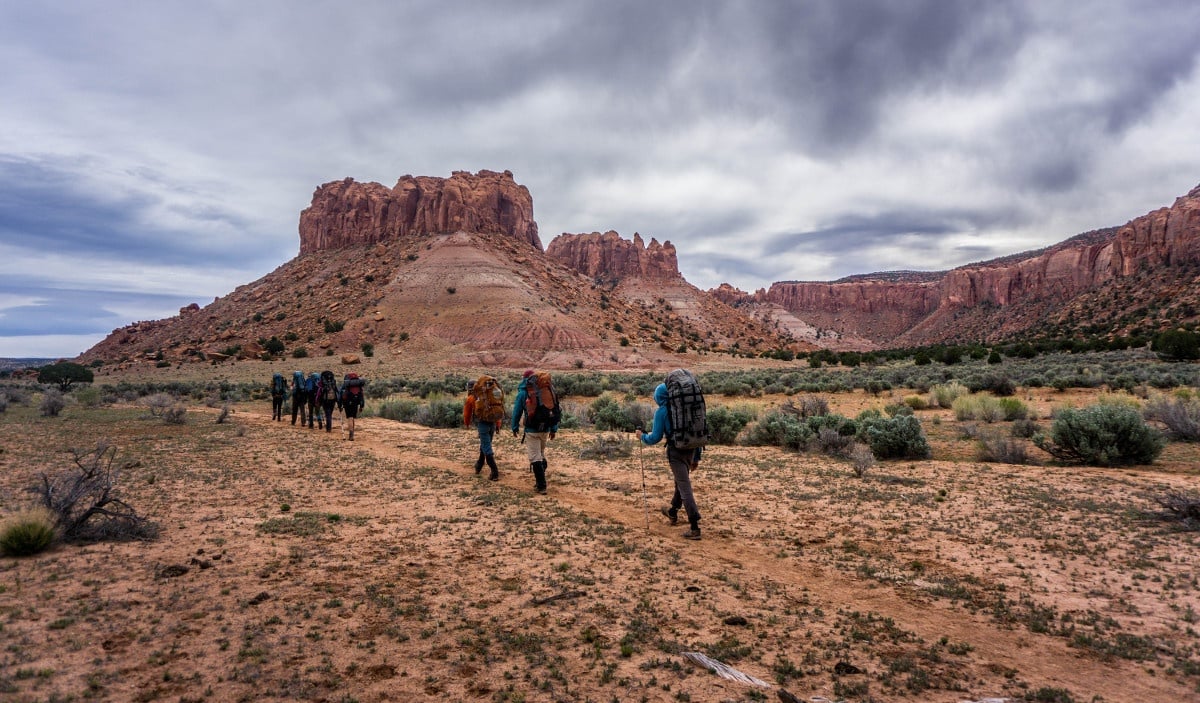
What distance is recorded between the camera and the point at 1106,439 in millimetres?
11398

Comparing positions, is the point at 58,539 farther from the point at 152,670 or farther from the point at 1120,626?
the point at 1120,626

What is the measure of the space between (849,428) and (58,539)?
1465 cm

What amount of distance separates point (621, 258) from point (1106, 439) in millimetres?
129679

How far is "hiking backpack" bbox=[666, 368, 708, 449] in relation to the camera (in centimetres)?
732

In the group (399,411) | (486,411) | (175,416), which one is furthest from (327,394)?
(486,411)

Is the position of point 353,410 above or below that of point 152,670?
above

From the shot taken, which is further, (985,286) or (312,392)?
(985,286)

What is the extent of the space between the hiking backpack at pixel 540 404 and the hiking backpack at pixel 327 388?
11719 mm

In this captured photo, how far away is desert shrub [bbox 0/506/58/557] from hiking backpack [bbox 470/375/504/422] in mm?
5873

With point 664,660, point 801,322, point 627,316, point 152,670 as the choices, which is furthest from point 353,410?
point 801,322

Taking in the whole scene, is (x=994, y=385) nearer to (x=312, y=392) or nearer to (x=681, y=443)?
(x=681, y=443)

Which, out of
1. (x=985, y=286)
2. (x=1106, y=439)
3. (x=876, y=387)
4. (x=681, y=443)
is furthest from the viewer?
(x=985, y=286)

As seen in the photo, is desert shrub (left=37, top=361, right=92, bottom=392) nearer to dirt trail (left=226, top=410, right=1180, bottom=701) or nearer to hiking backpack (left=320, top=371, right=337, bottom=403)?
hiking backpack (left=320, top=371, right=337, bottom=403)

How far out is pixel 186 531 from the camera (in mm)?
7391
